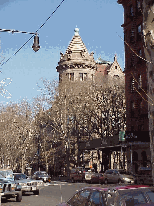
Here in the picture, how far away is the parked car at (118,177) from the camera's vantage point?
31225mm

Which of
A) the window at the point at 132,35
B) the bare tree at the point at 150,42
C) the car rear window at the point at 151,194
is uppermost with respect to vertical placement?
the window at the point at 132,35

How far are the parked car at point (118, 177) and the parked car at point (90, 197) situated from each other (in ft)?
74.6

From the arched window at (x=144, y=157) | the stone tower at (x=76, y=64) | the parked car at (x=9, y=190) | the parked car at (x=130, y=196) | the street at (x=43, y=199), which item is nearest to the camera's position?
the parked car at (x=130, y=196)

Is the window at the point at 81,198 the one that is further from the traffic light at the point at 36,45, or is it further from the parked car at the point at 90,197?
the traffic light at the point at 36,45

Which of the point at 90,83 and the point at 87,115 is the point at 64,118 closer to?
the point at 87,115

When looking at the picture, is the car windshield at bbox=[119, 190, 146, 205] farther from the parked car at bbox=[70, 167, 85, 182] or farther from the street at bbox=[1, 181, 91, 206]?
the parked car at bbox=[70, 167, 85, 182]

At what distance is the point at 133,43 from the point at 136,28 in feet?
6.68

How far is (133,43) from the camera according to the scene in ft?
157

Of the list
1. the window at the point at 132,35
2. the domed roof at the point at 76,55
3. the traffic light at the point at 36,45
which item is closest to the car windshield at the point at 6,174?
the traffic light at the point at 36,45

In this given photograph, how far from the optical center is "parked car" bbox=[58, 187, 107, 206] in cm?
812

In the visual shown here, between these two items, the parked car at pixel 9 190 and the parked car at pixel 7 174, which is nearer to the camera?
the parked car at pixel 9 190

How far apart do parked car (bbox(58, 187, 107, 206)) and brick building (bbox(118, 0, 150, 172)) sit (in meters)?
33.4

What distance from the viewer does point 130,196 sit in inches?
314

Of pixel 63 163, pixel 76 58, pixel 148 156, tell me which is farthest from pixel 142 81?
pixel 76 58
